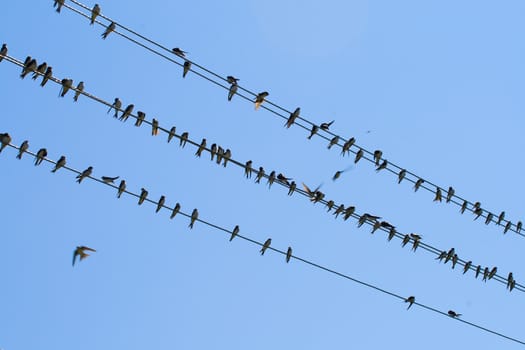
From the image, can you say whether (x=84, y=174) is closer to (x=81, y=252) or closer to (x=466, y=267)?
(x=81, y=252)

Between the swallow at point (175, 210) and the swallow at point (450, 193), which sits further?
the swallow at point (450, 193)

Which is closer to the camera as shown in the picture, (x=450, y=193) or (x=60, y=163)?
(x=60, y=163)

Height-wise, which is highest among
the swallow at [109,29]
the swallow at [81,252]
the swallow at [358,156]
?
the swallow at [358,156]

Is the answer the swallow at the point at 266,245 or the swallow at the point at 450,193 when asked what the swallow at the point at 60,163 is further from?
the swallow at the point at 450,193

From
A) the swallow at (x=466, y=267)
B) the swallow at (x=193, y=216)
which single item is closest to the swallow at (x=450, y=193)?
the swallow at (x=466, y=267)

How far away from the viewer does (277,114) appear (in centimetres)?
1309

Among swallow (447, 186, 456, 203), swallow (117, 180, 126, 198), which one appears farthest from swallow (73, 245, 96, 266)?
swallow (447, 186, 456, 203)

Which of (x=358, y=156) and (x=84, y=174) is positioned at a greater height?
(x=358, y=156)

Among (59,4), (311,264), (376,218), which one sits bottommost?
(311,264)

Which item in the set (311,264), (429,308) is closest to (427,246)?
(429,308)

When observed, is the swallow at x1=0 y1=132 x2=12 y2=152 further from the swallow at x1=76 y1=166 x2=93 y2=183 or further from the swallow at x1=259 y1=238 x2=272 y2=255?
the swallow at x1=259 y1=238 x2=272 y2=255

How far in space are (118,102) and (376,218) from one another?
483 centimetres

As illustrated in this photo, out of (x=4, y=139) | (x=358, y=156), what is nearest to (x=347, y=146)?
(x=358, y=156)

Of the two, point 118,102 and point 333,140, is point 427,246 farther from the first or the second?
point 118,102
